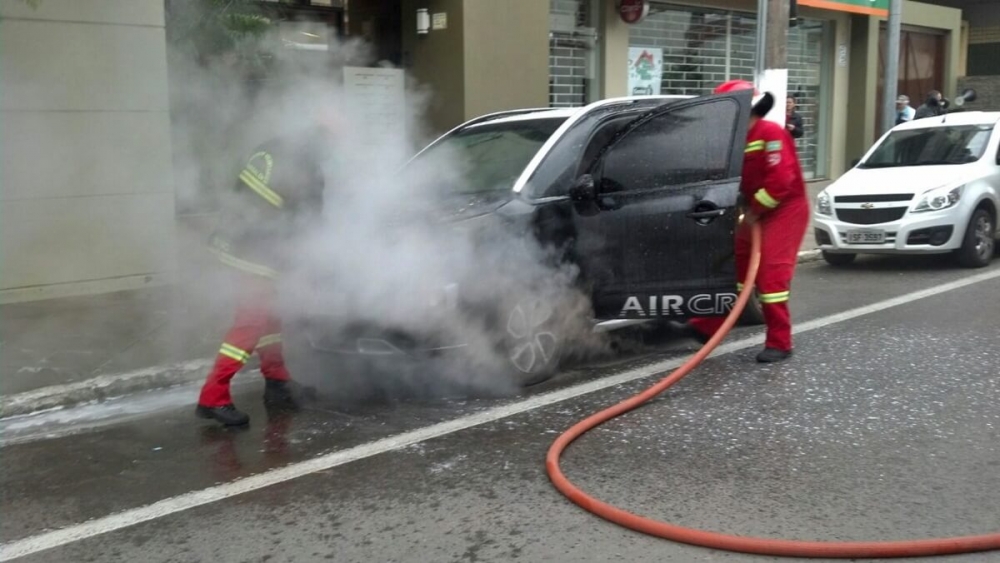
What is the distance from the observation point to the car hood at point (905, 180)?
33.1 feet

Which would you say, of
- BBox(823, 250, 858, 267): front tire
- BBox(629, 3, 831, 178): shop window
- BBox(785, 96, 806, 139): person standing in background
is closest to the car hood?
BBox(823, 250, 858, 267): front tire

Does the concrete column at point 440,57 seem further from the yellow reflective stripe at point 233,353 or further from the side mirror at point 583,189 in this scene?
the yellow reflective stripe at point 233,353

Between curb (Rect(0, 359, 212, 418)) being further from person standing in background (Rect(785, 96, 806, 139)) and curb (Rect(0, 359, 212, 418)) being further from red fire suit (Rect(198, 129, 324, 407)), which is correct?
person standing in background (Rect(785, 96, 806, 139))

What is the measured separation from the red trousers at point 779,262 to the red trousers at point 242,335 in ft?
10.0

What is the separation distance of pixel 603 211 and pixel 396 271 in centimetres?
141

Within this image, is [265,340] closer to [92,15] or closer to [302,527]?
[302,527]

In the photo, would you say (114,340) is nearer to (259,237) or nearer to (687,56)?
(259,237)

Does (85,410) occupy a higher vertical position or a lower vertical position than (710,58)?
lower

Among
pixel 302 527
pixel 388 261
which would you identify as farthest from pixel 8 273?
pixel 302 527

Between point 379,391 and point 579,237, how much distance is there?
4.92 feet

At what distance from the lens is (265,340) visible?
563 cm

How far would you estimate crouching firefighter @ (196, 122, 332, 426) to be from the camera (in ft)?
17.5

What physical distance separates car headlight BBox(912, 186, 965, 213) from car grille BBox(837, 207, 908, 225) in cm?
17

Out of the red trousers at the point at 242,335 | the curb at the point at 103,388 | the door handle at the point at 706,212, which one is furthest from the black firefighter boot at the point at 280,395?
the door handle at the point at 706,212
